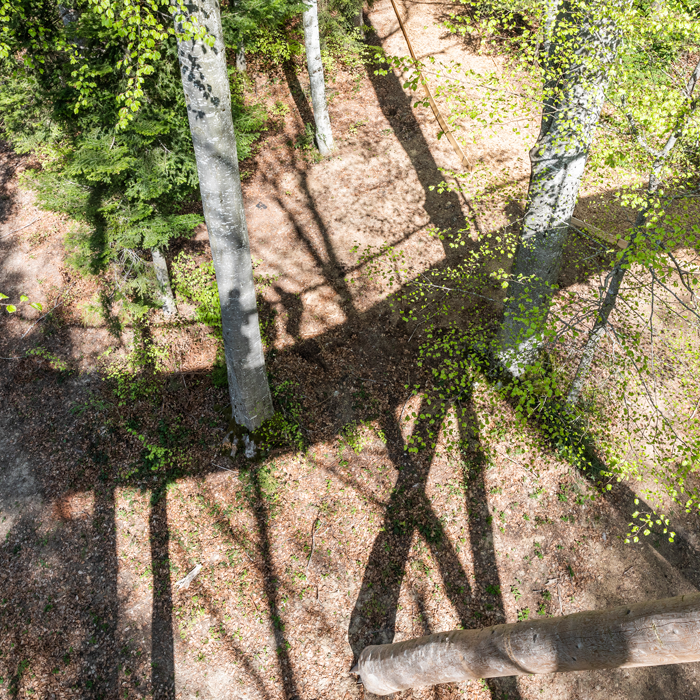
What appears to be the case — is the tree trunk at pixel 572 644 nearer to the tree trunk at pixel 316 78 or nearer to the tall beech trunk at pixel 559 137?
the tall beech trunk at pixel 559 137

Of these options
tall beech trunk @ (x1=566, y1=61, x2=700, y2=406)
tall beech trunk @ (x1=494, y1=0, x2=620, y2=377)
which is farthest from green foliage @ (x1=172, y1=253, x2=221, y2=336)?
tall beech trunk @ (x1=566, y1=61, x2=700, y2=406)

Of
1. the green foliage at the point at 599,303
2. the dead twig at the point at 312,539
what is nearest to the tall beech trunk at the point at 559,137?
the green foliage at the point at 599,303

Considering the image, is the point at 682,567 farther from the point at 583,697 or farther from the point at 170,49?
the point at 170,49

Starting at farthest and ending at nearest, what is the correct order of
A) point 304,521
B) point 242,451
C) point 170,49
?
point 242,451, point 304,521, point 170,49

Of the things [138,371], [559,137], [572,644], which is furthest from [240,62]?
[572,644]

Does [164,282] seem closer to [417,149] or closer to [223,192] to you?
[223,192]

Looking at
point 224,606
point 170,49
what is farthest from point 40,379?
point 170,49
